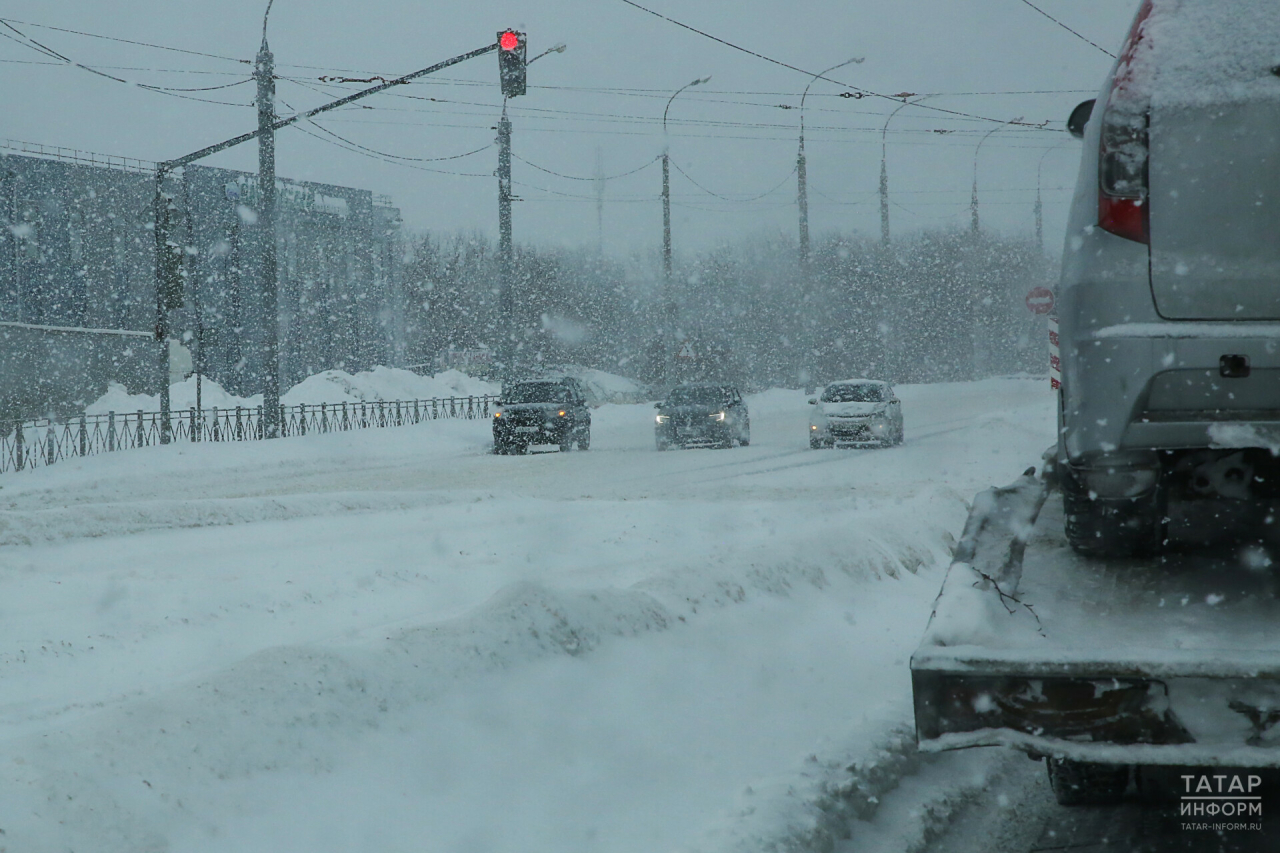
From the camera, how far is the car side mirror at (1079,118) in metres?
4.15

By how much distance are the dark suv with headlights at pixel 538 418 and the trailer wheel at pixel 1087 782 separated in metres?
21.1

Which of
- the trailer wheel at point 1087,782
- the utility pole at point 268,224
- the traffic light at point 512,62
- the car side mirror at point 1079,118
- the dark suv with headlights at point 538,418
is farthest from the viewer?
the dark suv with headlights at point 538,418

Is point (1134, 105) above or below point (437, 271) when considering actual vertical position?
below

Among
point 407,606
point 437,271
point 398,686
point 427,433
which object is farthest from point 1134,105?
point 437,271

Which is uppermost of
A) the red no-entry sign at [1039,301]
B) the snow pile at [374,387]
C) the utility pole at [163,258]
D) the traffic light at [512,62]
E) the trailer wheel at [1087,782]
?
the traffic light at [512,62]

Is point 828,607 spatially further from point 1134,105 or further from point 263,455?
point 263,455

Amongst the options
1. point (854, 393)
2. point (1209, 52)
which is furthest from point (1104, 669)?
point (854, 393)

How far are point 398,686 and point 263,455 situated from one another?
65.1 ft

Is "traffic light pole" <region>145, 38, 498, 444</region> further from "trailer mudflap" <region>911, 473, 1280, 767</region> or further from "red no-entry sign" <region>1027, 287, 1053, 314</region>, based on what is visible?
"trailer mudflap" <region>911, 473, 1280, 767</region>

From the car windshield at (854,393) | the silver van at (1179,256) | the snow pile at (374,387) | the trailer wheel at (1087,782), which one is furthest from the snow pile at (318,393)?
the silver van at (1179,256)

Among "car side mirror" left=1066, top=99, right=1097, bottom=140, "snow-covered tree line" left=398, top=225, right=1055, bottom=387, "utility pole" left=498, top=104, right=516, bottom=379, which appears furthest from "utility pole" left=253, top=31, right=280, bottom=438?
"snow-covered tree line" left=398, top=225, right=1055, bottom=387

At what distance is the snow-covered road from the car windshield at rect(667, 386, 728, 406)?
44.0 ft

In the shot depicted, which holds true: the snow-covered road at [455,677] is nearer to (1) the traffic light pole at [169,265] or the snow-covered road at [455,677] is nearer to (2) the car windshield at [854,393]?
(1) the traffic light pole at [169,265]

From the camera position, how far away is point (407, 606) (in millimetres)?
7469
